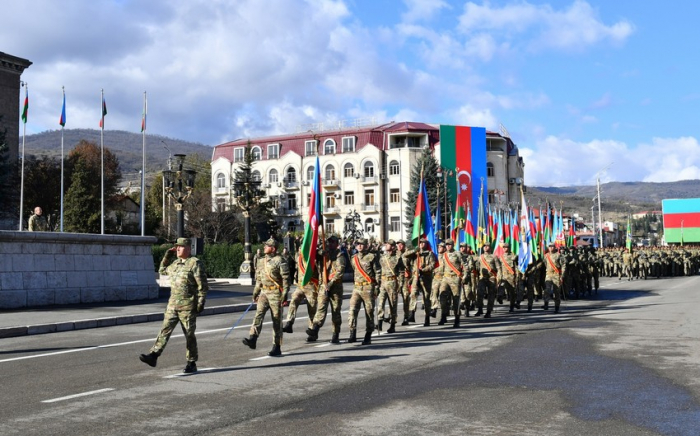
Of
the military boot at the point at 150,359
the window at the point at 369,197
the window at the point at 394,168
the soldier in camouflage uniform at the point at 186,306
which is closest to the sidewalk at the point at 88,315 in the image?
the military boot at the point at 150,359

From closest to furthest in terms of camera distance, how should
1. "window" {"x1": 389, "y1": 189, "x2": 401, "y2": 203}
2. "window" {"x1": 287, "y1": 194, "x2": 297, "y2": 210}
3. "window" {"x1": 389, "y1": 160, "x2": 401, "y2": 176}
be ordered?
"window" {"x1": 389, "y1": 160, "x2": 401, "y2": 176} → "window" {"x1": 389, "y1": 189, "x2": 401, "y2": 203} → "window" {"x1": 287, "y1": 194, "x2": 297, "y2": 210}

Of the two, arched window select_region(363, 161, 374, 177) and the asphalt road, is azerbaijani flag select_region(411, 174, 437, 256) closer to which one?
the asphalt road

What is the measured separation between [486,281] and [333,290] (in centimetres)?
710

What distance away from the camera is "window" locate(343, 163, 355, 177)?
7721 cm

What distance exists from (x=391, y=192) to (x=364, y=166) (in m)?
3.92

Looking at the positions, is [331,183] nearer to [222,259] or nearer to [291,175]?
[291,175]

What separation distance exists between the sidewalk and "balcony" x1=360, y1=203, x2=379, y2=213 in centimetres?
5207

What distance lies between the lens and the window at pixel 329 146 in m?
78.7

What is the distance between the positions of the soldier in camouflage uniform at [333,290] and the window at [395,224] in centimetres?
6282

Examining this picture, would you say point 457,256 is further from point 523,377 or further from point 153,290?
point 153,290

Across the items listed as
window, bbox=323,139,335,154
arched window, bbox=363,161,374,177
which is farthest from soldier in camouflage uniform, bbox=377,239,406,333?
window, bbox=323,139,335,154

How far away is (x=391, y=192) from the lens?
76.4 m

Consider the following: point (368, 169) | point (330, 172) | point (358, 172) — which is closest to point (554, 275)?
point (358, 172)

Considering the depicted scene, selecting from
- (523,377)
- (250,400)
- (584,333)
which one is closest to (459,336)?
(584,333)
